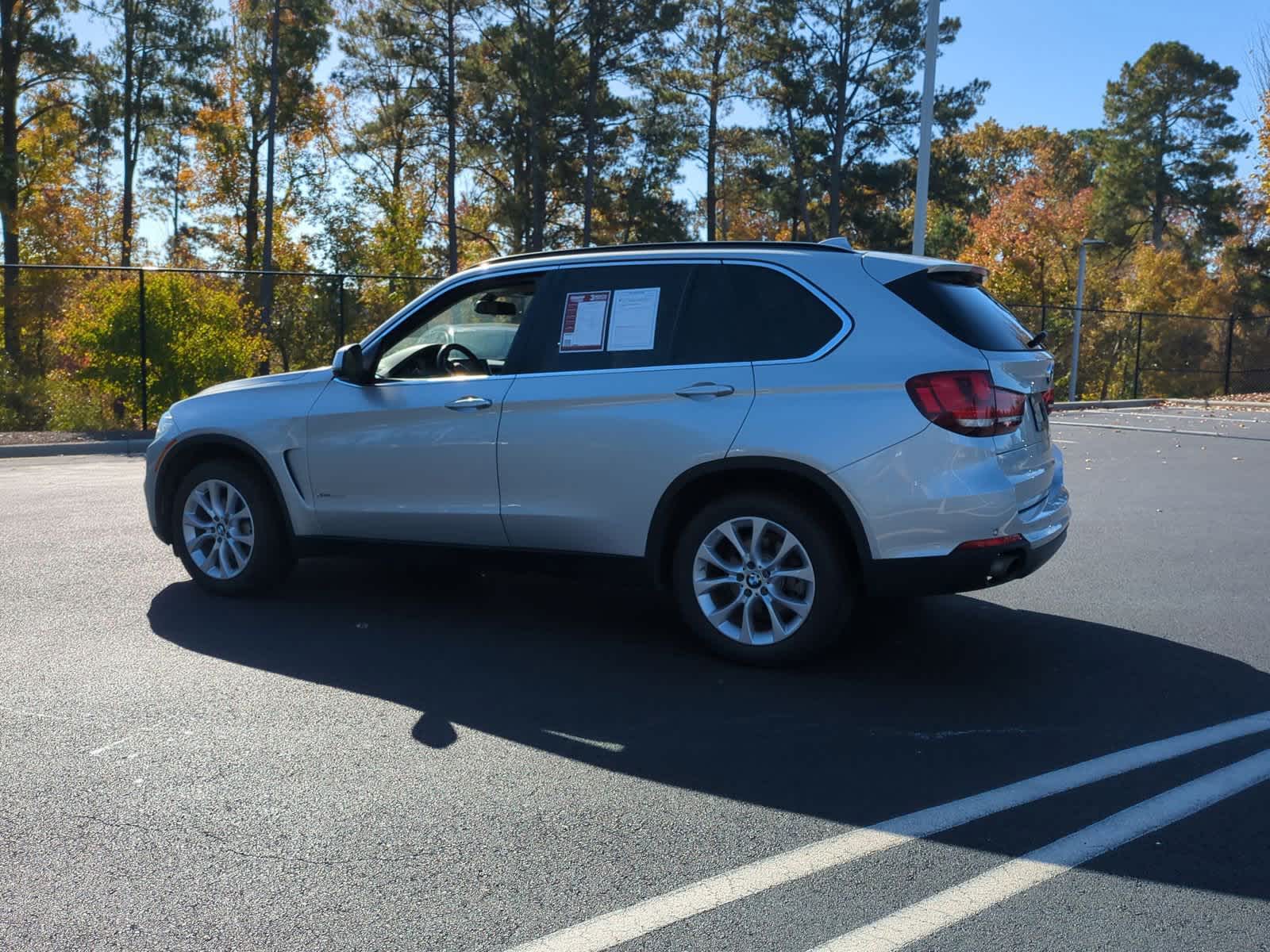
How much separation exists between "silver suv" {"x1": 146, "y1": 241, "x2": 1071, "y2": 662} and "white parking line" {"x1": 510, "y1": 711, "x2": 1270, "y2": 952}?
1.04 m

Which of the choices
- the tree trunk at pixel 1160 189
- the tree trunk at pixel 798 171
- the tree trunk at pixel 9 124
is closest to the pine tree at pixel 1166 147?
the tree trunk at pixel 1160 189

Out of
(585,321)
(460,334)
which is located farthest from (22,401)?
(585,321)

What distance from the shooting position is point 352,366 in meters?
6.29

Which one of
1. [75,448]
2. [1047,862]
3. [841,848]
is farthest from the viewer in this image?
[75,448]

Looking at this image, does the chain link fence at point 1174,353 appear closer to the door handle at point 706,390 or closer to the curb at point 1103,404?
the curb at point 1103,404

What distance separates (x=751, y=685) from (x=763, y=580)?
0.48 metres

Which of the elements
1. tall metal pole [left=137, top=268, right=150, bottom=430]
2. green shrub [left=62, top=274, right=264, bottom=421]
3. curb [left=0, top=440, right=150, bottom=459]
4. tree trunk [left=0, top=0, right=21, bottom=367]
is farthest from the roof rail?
tree trunk [left=0, top=0, right=21, bottom=367]

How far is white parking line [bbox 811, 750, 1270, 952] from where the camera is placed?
310 centimetres

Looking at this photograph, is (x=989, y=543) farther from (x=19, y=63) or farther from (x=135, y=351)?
(x=19, y=63)

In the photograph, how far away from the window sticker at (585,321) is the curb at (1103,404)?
75.0 ft

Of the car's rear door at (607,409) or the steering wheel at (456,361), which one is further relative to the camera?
the steering wheel at (456,361)

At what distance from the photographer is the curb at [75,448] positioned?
563 inches

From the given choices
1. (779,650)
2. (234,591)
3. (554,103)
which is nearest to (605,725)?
(779,650)

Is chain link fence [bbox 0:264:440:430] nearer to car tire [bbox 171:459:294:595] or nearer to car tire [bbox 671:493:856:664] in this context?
car tire [bbox 171:459:294:595]
